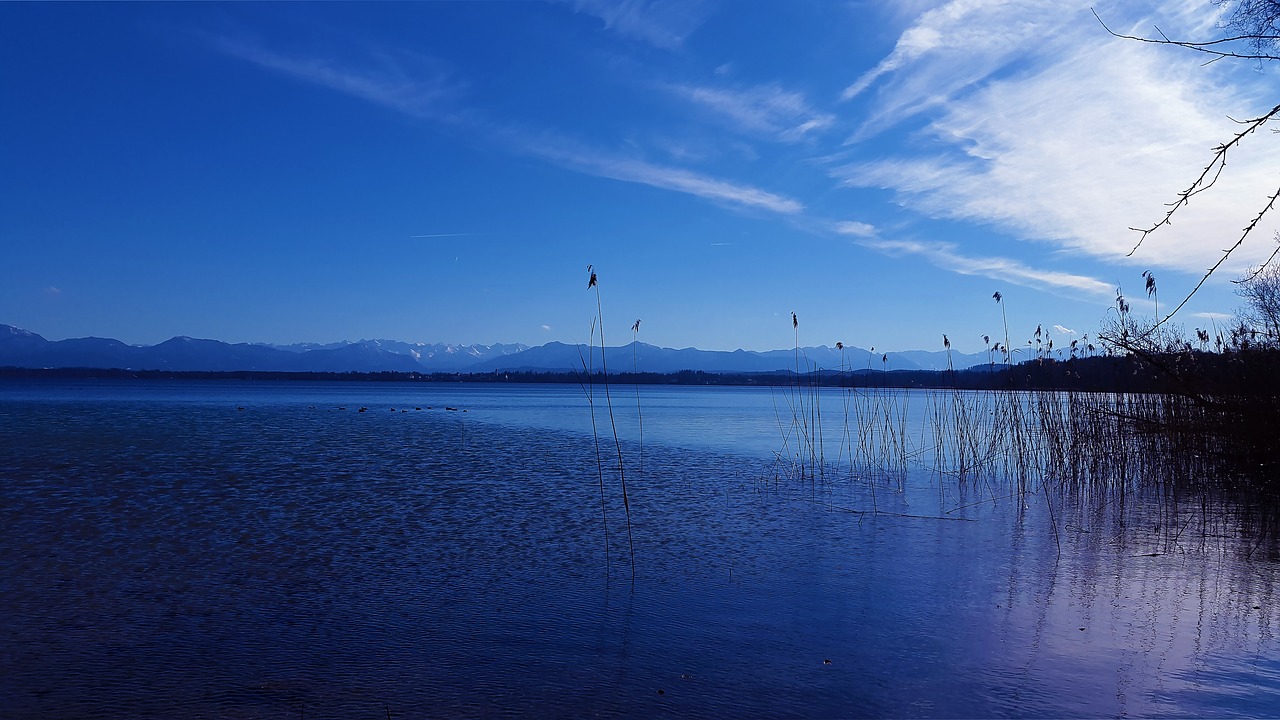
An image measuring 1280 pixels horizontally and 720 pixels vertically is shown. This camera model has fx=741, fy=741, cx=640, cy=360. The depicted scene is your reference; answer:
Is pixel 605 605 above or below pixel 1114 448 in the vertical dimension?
below

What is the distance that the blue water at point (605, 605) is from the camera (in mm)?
3797

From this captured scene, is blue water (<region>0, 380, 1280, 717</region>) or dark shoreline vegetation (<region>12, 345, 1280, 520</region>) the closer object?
blue water (<region>0, 380, 1280, 717</region>)

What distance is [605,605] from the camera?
5.39 m

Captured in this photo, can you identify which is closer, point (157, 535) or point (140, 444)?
point (157, 535)

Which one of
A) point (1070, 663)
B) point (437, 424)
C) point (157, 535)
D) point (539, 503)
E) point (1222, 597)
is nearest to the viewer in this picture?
point (1070, 663)

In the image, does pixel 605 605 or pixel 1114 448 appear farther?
pixel 1114 448

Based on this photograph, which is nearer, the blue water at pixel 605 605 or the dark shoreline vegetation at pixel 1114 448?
the blue water at pixel 605 605

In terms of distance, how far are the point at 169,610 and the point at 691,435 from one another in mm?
17891

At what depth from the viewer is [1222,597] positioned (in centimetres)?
552

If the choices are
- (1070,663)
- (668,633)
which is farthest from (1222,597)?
(668,633)

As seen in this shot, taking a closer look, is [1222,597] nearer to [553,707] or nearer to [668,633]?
[668,633]

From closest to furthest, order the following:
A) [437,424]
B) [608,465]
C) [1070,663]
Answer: [1070,663]
[608,465]
[437,424]

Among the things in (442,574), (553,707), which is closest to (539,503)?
(442,574)

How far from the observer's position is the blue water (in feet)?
12.5
